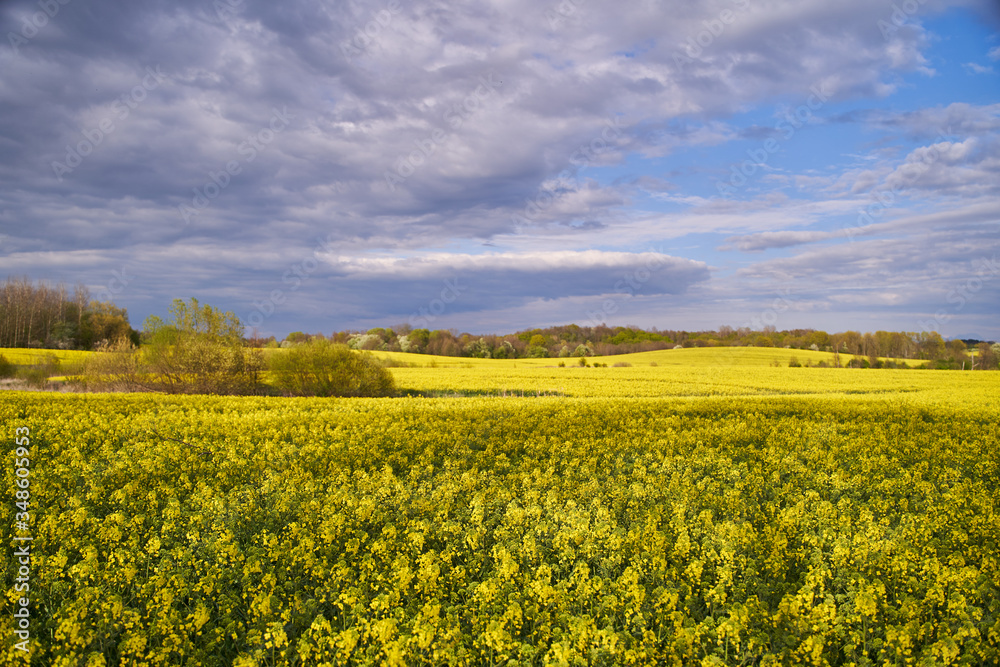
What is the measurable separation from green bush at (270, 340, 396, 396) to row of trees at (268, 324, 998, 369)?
47.5 metres

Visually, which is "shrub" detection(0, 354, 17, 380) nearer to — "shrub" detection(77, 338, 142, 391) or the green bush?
"shrub" detection(77, 338, 142, 391)

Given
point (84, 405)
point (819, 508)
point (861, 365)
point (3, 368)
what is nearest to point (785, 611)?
point (819, 508)

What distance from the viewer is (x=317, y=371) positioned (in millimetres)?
37625

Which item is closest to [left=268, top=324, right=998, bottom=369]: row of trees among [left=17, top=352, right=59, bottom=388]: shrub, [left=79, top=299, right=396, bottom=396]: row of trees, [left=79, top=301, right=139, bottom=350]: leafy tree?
[left=79, top=301, right=139, bottom=350]: leafy tree

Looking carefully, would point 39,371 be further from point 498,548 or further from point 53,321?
point 498,548

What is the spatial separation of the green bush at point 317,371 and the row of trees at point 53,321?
45.7 m

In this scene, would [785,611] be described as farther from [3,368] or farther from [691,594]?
[3,368]

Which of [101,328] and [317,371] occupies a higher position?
[101,328]

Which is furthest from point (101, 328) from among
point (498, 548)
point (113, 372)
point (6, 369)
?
point (498, 548)

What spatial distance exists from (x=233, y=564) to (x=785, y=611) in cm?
689

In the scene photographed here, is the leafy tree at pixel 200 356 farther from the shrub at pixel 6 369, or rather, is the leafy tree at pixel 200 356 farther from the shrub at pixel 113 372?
the shrub at pixel 6 369

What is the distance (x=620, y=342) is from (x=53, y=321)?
109 m

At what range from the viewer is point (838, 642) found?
5.54 meters

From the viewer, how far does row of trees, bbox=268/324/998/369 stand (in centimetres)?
9938
